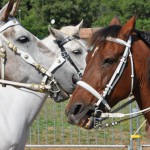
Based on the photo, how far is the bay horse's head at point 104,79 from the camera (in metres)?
4.17

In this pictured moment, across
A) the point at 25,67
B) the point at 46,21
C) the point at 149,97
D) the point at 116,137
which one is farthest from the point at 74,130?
the point at 46,21

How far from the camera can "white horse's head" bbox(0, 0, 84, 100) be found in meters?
5.14

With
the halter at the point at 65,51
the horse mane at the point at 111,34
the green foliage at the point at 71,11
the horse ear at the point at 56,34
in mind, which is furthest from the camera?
the green foliage at the point at 71,11

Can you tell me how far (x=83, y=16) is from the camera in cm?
5450

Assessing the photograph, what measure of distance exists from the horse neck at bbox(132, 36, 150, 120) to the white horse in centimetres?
133

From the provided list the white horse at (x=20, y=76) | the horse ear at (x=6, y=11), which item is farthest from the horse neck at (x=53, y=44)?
the horse ear at (x=6, y=11)

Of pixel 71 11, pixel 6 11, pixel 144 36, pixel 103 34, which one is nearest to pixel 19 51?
pixel 6 11

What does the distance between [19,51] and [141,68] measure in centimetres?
148

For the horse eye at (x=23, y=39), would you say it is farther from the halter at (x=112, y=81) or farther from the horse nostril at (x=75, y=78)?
the halter at (x=112, y=81)

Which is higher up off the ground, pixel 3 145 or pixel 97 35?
pixel 97 35

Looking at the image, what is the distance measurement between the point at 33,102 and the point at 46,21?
48.5 metres

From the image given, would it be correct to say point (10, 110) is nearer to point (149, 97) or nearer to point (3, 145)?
point (3, 145)

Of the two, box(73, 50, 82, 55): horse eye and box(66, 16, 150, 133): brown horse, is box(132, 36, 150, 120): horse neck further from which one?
box(73, 50, 82, 55): horse eye

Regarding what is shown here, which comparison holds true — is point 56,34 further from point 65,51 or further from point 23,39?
point 23,39
